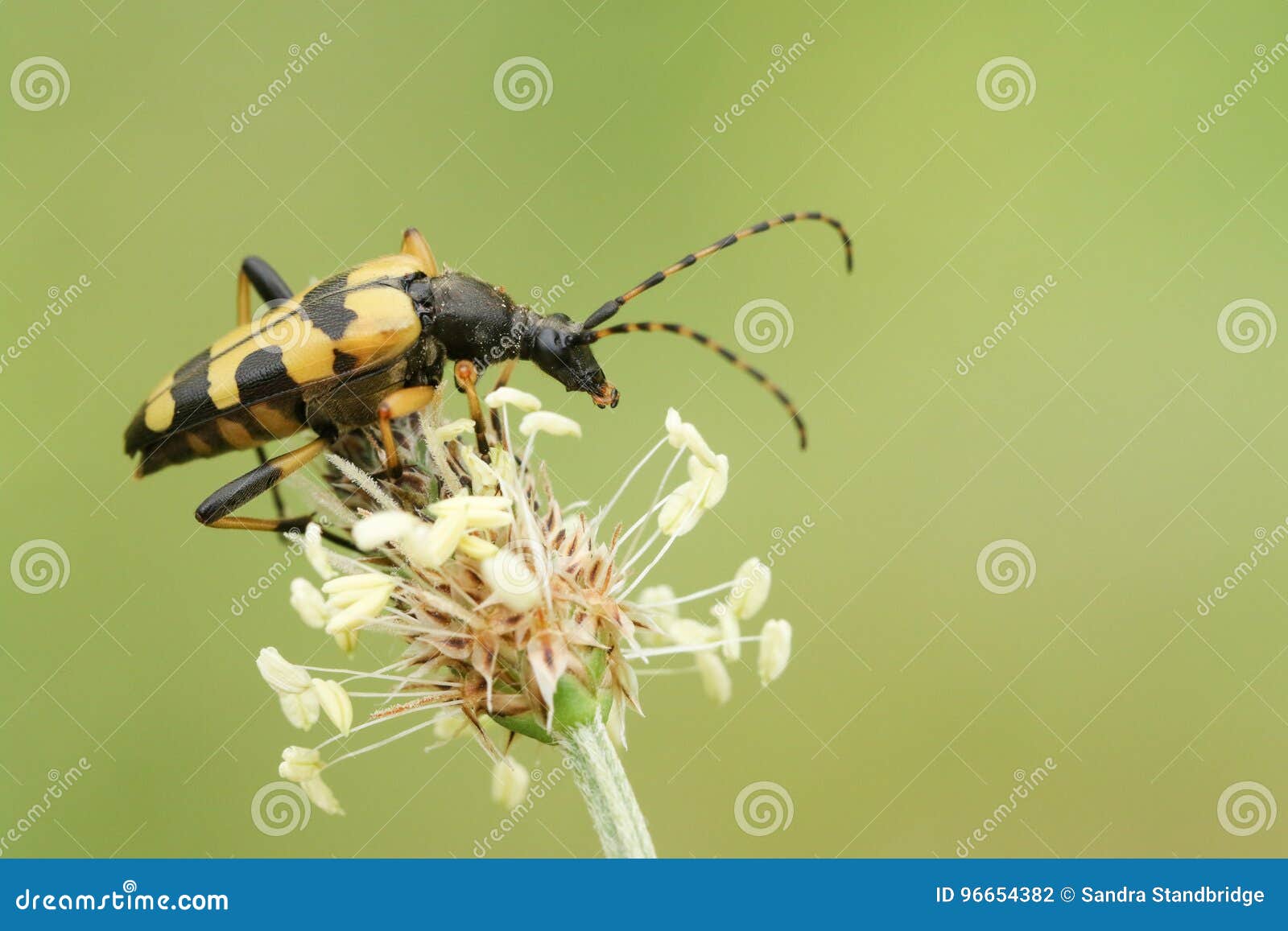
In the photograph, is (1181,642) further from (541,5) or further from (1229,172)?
(541,5)

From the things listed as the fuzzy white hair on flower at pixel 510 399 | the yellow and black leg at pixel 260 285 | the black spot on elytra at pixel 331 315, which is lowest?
the yellow and black leg at pixel 260 285

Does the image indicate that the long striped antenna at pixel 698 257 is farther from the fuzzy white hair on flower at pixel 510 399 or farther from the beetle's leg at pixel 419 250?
the fuzzy white hair on flower at pixel 510 399

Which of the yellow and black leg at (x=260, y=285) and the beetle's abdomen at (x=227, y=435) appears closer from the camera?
the beetle's abdomen at (x=227, y=435)

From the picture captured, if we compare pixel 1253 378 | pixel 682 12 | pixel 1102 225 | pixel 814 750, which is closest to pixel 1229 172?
pixel 1102 225

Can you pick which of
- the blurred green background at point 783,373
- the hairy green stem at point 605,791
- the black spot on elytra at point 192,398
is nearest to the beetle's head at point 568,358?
the black spot on elytra at point 192,398

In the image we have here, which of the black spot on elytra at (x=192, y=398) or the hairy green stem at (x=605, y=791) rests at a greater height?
the hairy green stem at (x=605, y=791)

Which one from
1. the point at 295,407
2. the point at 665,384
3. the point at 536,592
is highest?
the point at 665,384

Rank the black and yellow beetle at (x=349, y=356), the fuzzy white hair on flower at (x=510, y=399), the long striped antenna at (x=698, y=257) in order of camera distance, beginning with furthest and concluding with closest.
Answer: the black and yellow beetle at (x=349, y=356) → the long striped antenna at (x=698, y=257) → the fuzzy white hair on flower at (x=510, y=399)
